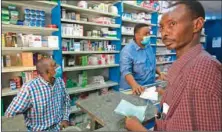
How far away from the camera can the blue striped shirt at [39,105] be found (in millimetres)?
1669

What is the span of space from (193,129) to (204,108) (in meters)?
0.09

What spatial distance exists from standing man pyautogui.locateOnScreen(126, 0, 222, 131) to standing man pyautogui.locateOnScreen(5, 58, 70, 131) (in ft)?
3.95

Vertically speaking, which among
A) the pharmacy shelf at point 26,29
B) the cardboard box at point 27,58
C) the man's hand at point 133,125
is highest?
the pharmacy shelf at point 26,29

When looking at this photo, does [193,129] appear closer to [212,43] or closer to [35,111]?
[35,111]

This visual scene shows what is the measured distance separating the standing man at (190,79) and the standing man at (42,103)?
120cm

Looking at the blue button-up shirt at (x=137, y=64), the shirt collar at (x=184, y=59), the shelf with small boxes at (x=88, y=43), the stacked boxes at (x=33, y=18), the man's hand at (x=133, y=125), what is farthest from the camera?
the shelf with small boxes at (x=88, y=43)

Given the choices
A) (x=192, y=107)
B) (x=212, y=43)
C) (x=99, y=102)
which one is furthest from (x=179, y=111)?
(x=212, y=43)

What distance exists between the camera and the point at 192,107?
67 cm

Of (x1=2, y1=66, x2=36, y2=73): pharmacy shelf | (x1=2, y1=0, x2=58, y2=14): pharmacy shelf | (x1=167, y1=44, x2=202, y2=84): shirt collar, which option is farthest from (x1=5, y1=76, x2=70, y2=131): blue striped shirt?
(x1=2, y1=0, x2=58, y2=14): pharmacy shelf

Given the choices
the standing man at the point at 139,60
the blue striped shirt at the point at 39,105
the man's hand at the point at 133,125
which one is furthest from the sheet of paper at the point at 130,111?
the standing man at the point at 139,60

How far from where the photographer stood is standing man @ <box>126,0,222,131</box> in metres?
0.66

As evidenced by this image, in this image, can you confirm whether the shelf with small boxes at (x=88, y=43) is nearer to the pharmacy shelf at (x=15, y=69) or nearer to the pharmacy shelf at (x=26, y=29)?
the pharmacy shelf at (x=26, y=29)

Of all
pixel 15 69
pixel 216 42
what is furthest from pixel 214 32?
pixel 15 69

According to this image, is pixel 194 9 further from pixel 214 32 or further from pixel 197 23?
pixel 214 32
